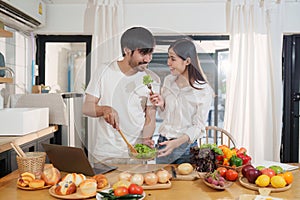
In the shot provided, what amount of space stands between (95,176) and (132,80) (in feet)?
1.61

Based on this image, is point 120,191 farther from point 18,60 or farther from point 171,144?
point 18,60

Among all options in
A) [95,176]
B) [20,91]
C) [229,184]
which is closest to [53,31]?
[20,91]

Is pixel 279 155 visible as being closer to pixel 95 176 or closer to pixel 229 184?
pixel 229 184

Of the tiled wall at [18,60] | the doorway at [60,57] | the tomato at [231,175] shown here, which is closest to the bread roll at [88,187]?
the tomato at [231,175]

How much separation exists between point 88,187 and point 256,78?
223cm

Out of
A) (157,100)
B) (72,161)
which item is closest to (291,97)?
(157,100)

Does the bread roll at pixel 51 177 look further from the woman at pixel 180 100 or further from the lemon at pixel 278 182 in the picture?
the lemon at pixel 278 182

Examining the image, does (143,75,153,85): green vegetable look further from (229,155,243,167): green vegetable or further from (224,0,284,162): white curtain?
(224,0,284,162): white curtain

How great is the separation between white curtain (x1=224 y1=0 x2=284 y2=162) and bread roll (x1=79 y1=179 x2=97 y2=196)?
200 centimetres

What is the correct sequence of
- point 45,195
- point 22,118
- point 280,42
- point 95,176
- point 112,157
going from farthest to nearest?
point 280,42 → point 22,118 → point 112,157 → point 95,176 → point 45,195

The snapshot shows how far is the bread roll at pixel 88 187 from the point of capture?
58.9 inches

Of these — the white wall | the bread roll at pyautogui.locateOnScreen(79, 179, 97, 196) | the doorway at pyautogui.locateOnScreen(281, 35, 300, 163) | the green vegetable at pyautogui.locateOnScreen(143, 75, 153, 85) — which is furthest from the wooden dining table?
the white wall

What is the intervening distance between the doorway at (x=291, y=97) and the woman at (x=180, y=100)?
190 cm

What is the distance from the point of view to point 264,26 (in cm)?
325
